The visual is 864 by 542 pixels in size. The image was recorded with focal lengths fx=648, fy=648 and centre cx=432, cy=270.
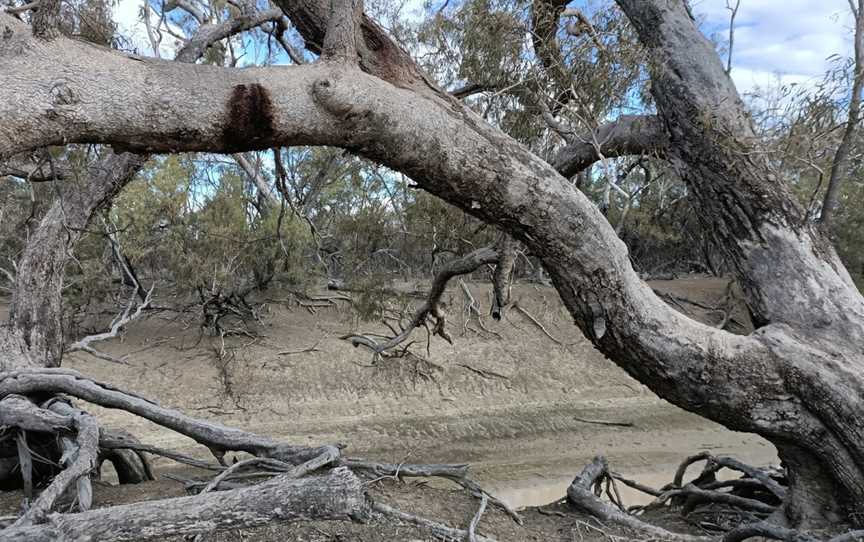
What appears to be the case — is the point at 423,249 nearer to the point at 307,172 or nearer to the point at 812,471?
the point at 307,172

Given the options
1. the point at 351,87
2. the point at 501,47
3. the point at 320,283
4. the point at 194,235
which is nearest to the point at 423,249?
the point at 320,283

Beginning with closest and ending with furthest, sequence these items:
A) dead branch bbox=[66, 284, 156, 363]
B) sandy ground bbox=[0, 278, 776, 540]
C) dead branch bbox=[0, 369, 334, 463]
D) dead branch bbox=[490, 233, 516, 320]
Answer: dead branch bbox=[0, 369, 334, 463], dead branch bbox=[490, 233, 516, 320], dead branch bbox=[66, 284, 156, 363], sandy ground bbox=[0, 278, 776, 540]

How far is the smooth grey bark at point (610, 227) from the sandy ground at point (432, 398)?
3.69 m

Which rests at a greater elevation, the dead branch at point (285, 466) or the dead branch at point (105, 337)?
the dead branch at point (105, 337)

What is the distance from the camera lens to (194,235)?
958cm

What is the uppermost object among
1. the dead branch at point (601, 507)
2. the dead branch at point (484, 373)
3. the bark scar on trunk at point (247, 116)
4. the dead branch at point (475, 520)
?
the bark scar on trunk at point (247, 116)

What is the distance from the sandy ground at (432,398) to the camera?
7703 mm

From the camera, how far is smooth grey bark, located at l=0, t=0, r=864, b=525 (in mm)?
2312

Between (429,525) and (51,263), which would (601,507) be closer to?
(429,525)

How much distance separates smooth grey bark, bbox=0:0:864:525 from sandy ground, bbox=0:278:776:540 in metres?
3.69

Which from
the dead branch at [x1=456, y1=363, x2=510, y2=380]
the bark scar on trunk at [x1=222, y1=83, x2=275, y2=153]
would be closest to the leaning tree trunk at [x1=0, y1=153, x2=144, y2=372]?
the bark scar on trunk at [x1=222, y1=83, x2=275, y2=153]

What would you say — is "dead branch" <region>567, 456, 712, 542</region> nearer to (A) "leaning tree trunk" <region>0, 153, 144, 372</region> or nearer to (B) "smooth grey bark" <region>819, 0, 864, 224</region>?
(B) "smooth grey bark" <region>819, 0, 864, 224</region>

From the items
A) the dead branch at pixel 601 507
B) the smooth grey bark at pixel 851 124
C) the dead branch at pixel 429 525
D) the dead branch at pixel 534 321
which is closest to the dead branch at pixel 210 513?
the dead branch at pixel 429 525

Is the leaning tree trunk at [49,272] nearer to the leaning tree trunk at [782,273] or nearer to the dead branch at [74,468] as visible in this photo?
the dead branch at [74,468]
